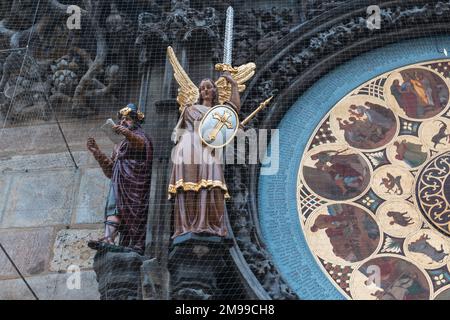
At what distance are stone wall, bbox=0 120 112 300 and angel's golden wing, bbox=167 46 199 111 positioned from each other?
1150mm

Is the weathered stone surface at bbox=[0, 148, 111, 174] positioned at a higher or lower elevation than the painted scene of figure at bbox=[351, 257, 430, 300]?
higher

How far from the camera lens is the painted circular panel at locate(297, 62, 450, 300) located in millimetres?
10281

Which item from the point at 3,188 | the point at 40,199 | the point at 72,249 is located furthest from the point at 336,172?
the point at 3,188

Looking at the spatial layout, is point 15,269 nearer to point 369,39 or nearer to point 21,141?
point 21,141

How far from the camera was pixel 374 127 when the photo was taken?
11.3 meters

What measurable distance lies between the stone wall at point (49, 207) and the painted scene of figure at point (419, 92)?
125 inches

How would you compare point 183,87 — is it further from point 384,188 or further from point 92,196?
point 384,188

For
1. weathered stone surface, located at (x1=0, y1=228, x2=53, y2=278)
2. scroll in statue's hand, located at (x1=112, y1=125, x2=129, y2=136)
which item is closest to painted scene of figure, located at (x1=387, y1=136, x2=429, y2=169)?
scroll in statue's hand, located at (x1=112, y1=125, x2=129, y2=136)

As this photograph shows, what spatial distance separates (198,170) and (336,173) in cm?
160

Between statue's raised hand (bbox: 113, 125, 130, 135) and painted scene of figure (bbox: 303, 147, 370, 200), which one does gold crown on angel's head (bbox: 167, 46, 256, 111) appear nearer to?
statue's raised hand (bbox: 113, 125, 130, 135)

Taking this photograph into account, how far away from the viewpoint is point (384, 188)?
1085 cm

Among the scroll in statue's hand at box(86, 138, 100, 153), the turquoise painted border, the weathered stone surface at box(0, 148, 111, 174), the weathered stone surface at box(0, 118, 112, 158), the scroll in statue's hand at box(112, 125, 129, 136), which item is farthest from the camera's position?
the weathered stone surface at box(0, 118, 112, 158)
